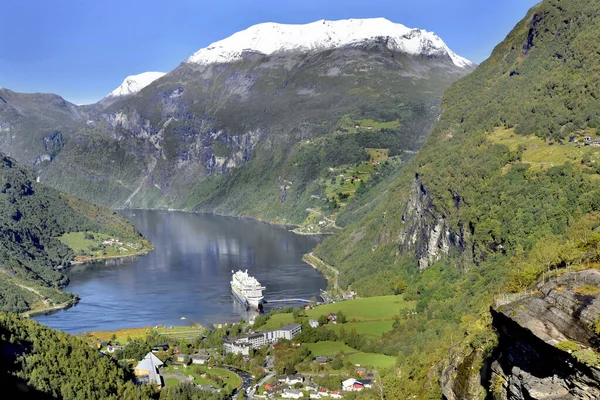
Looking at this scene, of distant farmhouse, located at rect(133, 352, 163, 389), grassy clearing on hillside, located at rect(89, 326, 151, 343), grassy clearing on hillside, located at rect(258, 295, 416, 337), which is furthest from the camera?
grassy clearing on hillside, located at rect(89, 326, 151, 343)

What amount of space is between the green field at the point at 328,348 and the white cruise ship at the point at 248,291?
26072 mm

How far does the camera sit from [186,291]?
106 meters

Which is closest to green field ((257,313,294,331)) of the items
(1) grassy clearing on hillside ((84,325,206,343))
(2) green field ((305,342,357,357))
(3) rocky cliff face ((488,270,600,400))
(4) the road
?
(2) green field ((305,342,357,357))

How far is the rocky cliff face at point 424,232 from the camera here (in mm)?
81375

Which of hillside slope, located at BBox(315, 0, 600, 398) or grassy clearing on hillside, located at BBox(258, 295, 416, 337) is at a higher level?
hillside slope, located at BBox(315, 0, 600, 398)

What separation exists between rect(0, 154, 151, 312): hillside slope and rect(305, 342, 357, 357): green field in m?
55.7

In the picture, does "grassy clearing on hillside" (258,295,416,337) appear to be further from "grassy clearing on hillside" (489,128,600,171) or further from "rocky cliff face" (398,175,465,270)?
"grassy clearing on hillside" (489,128,600,171)

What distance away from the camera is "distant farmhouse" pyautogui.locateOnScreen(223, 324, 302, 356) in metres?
67.1

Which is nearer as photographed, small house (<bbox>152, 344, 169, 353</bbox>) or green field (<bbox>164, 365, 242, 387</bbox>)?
green field (<bbox>164, 365, 242, 387</bbox>)

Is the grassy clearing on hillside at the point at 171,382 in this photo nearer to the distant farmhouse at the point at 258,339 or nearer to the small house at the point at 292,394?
the distant farmhouse at the point at 258,339

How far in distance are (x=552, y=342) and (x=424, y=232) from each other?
2762 inches

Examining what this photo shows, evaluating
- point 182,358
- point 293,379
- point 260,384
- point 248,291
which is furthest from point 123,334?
point 293,379

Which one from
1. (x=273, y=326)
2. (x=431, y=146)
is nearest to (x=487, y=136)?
(x=431, y=146)

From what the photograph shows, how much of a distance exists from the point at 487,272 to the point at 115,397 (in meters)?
38.2
